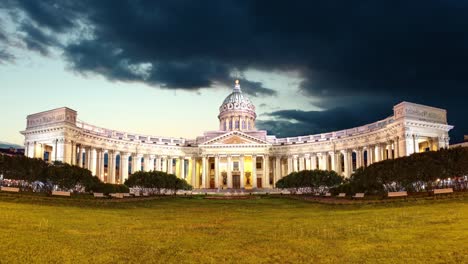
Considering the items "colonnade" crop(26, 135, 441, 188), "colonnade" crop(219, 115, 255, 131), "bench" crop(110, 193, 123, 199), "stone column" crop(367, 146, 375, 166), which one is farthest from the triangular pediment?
"bench" crop(110, 193, 123, 199)

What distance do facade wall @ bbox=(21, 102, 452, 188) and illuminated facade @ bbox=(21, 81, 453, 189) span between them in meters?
0.17

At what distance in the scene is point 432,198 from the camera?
3625cm

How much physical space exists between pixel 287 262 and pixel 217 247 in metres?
3.59

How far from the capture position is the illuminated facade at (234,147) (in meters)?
77.8

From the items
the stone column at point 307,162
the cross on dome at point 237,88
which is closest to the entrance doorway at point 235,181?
the stone column at point 307,162

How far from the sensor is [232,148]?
361ft

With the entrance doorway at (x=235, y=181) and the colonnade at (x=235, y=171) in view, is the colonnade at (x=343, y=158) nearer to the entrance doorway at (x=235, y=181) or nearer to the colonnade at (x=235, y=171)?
the colonnade at (x=235, y=171)

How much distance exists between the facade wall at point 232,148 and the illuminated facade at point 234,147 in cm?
17

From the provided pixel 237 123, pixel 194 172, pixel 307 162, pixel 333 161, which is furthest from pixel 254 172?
pixel 237 123

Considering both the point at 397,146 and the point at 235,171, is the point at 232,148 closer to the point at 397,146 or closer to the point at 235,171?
the point at 235,171

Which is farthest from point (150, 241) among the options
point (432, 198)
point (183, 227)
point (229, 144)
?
point (229, 144)

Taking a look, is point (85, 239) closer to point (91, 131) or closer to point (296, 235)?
point (296, 235)

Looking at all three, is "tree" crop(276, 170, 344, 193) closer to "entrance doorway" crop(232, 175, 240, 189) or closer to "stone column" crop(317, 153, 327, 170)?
"stone column" crop(317, 153, 327, 170)

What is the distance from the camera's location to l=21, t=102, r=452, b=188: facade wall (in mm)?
77625
